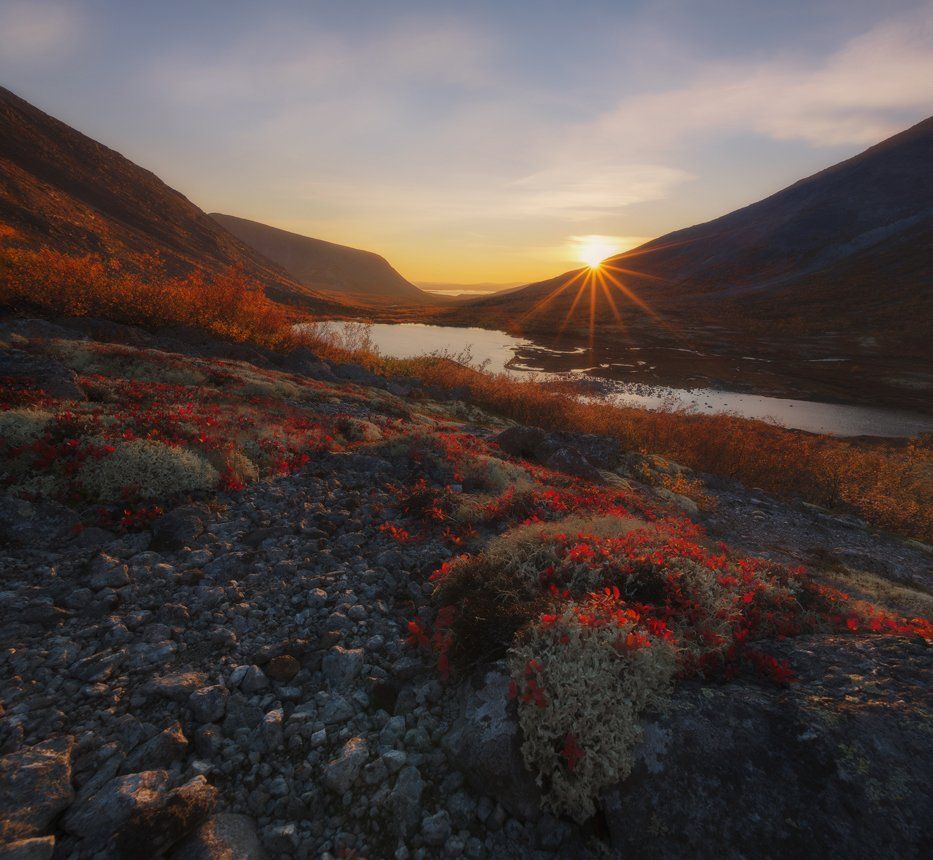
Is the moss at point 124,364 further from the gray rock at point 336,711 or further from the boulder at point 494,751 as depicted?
the boulder at point 494,751

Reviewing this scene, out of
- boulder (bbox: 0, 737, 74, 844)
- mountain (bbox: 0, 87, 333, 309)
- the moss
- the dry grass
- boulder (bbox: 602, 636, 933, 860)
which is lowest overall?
the dry grass

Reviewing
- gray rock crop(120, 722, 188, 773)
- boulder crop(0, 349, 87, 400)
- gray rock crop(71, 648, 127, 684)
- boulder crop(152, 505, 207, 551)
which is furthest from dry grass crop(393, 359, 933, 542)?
gray rock crop(120, 722, 188, 773)

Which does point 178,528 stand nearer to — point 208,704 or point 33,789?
point 208,704

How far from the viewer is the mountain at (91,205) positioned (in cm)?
5944

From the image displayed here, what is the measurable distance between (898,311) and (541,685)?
100 metres

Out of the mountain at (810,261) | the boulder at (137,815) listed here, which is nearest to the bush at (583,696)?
the boulder at (137,815)

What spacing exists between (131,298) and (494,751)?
27.7 meters

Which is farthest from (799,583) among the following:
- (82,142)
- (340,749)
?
(82,142)

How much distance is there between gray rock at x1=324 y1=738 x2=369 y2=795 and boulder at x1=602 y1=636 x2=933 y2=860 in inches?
79.5

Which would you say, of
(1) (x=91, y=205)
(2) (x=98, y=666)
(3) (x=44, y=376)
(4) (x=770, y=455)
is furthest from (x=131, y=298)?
(1) (x=91, y=205)

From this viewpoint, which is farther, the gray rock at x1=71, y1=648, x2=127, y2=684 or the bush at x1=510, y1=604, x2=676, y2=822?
the gray rock at x1=71, y1=648, x2=127, y2=684

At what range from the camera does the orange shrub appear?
68.4 feet

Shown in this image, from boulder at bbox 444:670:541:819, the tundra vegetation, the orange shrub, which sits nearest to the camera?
boulder at bbox 444:670:541:819

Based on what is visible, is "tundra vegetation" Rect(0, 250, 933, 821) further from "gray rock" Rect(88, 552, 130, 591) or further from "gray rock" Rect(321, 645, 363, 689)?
"gray rock" Rect(88, 552, 130, 591)
